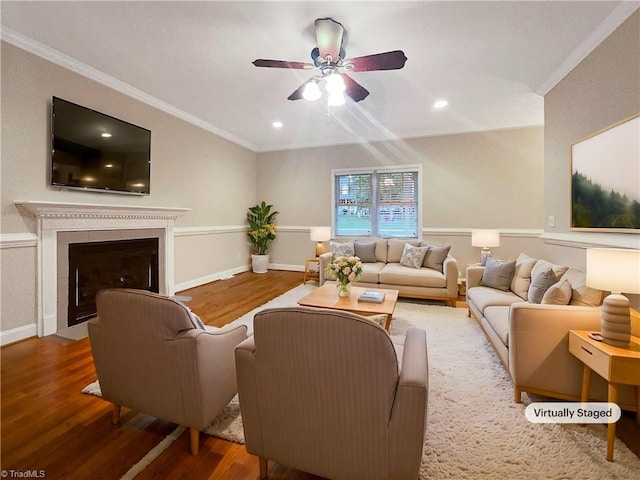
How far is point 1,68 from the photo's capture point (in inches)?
97.8

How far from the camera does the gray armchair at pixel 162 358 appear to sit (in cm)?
136

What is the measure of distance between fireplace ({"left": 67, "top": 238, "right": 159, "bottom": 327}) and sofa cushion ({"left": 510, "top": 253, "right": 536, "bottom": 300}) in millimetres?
4650

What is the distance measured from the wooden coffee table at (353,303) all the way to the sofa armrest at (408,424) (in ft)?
5.03

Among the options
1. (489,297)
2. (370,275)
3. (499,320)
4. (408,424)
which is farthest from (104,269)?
(489,297)

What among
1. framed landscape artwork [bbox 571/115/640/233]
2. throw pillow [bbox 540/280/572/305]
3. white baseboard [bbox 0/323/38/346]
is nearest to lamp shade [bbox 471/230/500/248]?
framed landscape artwork [bbox 571/115/640/233]

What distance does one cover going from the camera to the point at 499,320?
2252 millimetres

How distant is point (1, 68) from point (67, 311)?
238 centimetres

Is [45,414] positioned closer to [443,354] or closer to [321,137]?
[443,354]

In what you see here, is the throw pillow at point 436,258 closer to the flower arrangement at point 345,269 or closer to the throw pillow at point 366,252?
the throw pillow at point 366,252

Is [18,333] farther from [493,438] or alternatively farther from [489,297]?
[489,297]

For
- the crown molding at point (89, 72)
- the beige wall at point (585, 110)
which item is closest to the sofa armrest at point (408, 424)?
the beige wall at point (585, 110)

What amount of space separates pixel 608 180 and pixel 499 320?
1.47 meters

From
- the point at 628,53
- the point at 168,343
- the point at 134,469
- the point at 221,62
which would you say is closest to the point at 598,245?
the point at 628,53

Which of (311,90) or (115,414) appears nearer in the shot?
(115,414)
